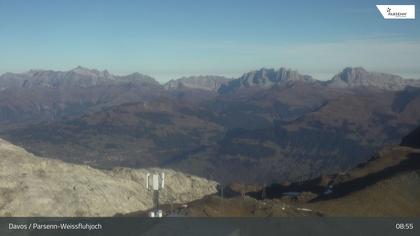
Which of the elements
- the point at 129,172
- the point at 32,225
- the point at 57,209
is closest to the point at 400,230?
the point at 32,225

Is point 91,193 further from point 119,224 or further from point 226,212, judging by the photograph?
point 119,224

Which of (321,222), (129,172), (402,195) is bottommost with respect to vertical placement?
(129,172)

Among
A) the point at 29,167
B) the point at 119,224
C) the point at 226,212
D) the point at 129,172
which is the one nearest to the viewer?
the point at 119,224

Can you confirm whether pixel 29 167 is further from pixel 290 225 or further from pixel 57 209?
pixel 290 225

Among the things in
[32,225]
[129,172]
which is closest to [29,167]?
[129,172]

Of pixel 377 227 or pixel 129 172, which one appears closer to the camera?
pixel 377 227

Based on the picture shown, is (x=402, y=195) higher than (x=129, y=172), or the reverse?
(x=402, y=195)

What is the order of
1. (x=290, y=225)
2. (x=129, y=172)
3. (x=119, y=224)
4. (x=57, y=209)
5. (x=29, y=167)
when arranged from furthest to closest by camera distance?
(x=129, y=172)
(x=29, y=167)
(x=57, y=209)
(x=290, y=225)
(x=119, y=224)
